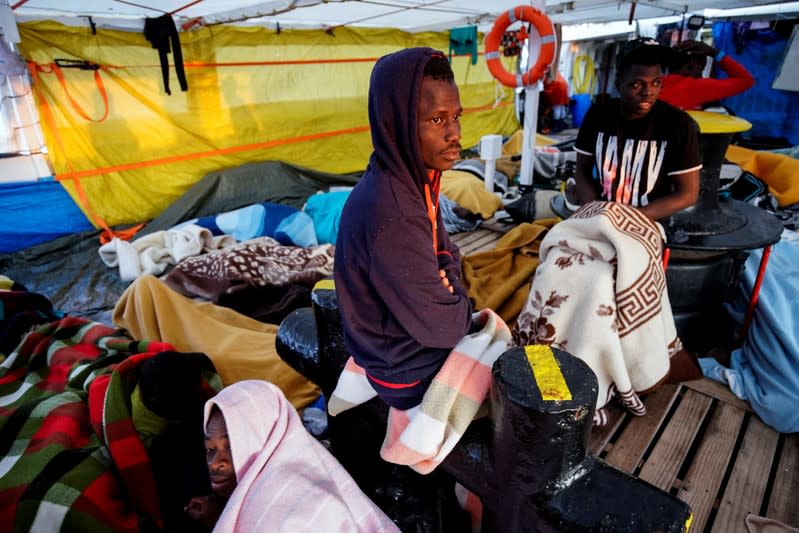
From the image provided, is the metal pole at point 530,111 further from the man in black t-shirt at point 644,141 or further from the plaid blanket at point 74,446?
the plaid blanket at point 74,446

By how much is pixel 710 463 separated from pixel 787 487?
0.24 meters

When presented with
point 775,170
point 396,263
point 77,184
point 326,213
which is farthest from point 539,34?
point 77,184

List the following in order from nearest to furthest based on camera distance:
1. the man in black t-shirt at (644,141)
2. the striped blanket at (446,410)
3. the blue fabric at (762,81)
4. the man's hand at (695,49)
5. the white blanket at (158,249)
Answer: the striped blanket at (446,410), the man in black t-shirt at (644,141), the man's hand at (695,49), the white blanket at (158,249), the blue fabric at (762,81)

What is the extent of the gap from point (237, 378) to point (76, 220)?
148 inches

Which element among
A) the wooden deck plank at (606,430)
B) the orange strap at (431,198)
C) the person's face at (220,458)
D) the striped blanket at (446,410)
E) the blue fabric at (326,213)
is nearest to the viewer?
the striped blanket at (446,410)

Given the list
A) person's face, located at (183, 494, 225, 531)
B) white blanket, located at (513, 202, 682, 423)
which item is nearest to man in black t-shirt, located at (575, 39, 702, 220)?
white blanket, located at (513, 202, 682, 423)

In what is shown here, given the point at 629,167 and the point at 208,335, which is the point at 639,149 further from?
the point at 208,335

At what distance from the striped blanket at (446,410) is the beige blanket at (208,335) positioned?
1292mm

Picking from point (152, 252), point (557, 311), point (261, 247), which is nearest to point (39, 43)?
point (152, 252)

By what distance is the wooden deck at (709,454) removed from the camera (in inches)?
61.7

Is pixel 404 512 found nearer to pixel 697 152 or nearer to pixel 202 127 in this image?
pixel 697 152

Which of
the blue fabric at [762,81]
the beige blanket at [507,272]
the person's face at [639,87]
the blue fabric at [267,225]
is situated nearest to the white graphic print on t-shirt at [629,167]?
the person's face at [639,87]

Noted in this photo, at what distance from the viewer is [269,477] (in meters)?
1.27

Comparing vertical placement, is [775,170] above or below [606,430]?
above
